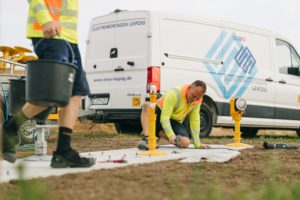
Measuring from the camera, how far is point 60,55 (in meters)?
4.22

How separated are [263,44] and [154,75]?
10.4 ft

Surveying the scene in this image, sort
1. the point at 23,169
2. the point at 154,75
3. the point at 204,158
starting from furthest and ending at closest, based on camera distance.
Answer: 1. the point at 154,75
2. the point at 204,158
3. the point at 23,169

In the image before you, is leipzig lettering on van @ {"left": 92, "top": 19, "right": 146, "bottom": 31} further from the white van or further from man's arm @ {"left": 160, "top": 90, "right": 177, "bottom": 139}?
man's arm @ {"left": 160, "top": 90, "right": 177, "bottom": 139}

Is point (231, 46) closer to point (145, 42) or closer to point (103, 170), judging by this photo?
point (145, 42)

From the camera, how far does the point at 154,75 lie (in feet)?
28.4

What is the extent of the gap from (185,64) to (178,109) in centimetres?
228

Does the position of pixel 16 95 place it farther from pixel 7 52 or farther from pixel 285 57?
pixel 285 57

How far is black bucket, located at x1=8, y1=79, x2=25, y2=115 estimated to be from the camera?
5324 mm

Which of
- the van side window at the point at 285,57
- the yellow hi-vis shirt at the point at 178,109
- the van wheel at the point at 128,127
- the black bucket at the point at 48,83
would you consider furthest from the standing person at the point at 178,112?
the van side window at the point at 285,57

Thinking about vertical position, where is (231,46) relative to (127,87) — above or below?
above

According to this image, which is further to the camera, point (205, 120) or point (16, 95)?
point (205, 120)

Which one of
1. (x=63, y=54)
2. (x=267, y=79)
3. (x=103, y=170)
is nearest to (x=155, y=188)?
(x=103, y=170)

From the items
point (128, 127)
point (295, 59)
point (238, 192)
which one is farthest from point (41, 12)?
point (295, 59)

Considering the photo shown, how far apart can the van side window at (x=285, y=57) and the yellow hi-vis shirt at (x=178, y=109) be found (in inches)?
179
